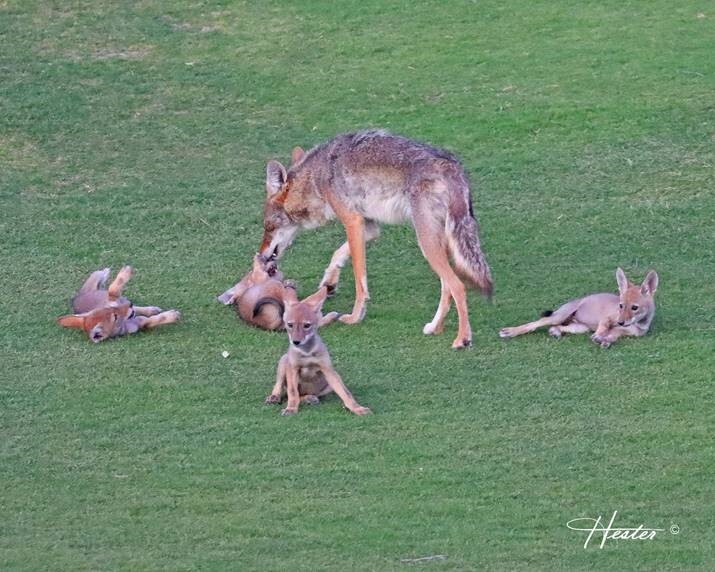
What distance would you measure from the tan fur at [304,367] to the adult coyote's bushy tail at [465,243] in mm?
1663

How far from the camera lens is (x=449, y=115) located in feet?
51.6

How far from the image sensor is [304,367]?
31.6 feet

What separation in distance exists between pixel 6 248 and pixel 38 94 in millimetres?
3750

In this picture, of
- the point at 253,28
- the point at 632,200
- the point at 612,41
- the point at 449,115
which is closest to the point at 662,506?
the point at 632,200

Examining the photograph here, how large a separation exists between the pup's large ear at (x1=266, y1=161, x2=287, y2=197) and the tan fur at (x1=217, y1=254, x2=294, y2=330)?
743mm

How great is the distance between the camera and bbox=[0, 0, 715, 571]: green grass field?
822cm

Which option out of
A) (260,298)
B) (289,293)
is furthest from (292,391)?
(260,298)

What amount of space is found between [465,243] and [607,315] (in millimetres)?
1146

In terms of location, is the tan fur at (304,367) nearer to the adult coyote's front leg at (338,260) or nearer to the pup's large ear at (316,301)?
the pup's large ear at (316,301)

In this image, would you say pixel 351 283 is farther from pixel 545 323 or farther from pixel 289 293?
pixel 545 323

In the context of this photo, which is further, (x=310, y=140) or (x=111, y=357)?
(x=310, y=140)

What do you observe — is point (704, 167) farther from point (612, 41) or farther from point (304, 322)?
point (304, 322)

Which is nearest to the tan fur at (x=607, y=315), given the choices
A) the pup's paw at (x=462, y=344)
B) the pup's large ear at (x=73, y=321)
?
the pup's paw at (x=462, y=344)

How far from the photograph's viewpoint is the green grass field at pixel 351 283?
8219mm
